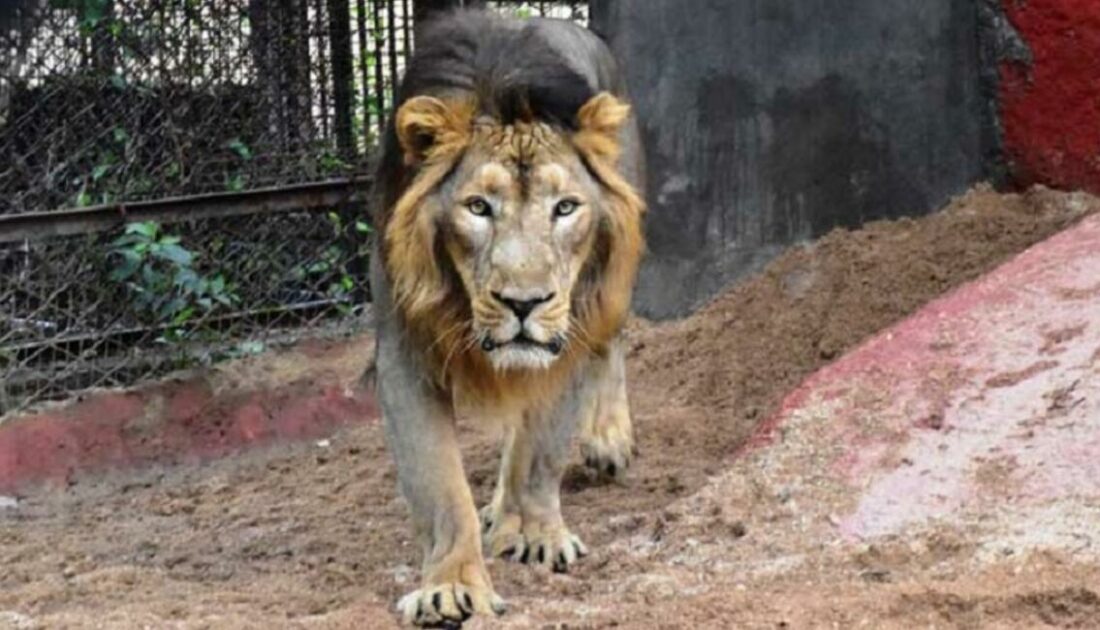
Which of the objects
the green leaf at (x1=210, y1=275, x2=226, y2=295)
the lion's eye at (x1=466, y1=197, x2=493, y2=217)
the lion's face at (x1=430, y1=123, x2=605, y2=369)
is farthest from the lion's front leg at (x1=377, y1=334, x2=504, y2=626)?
the green leaf at (x1=210, y1=275, x2=226, y2=295)

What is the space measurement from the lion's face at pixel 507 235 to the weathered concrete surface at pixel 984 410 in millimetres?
956

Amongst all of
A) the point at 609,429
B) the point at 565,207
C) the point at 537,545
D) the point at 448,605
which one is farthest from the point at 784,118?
the point at 448,605

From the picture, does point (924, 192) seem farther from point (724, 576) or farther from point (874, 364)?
point (724, 576)

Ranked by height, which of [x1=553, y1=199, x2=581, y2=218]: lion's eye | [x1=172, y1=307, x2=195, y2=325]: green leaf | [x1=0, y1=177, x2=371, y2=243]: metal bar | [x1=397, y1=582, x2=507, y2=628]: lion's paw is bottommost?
[x1=397, y1=582, x2=507, y2=628]: lion's paw

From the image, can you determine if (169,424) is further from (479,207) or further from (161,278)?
(479,207)

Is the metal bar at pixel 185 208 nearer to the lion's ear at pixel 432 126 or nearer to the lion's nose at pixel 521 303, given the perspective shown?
the lion's ear at pixel 432 126

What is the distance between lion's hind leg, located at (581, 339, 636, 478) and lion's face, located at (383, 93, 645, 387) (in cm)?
132

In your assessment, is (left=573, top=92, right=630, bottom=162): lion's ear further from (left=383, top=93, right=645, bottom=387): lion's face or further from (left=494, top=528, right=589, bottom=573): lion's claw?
(left=494, top=528, right=589, bottom=573): lion's claw

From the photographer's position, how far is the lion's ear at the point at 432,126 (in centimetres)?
512

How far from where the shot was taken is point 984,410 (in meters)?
5.74

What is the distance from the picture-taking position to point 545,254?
16.2 ft

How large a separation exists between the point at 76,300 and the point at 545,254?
3413 mm

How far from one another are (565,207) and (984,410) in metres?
Result: 1.49

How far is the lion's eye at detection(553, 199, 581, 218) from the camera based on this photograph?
5.07 metres
